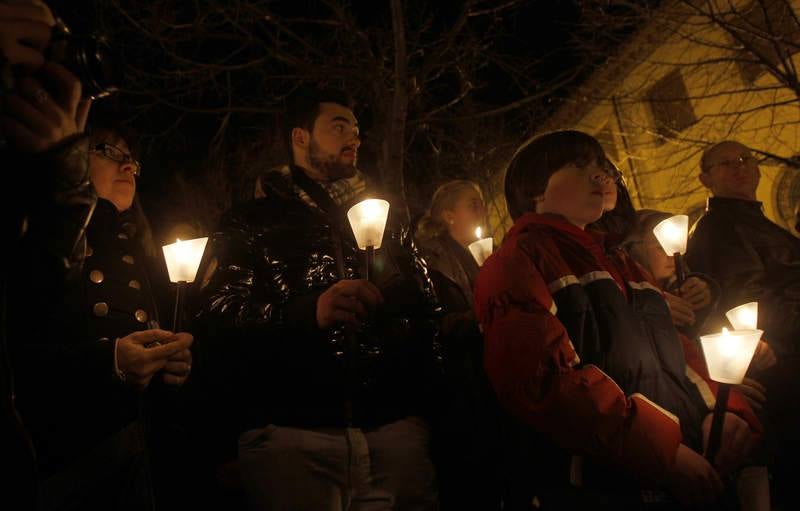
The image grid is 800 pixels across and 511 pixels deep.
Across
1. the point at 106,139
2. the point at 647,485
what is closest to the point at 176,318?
the point at 106,139

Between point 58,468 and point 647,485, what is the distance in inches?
79.9

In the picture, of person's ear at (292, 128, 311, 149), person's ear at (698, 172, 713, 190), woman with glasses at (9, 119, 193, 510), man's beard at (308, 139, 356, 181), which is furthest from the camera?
person's ear at (698, 172, 713, 190)

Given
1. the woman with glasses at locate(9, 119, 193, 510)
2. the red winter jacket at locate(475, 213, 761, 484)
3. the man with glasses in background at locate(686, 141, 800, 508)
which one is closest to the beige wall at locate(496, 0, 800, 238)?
the man with glasses in background at locate(686, 141, 800, 508)

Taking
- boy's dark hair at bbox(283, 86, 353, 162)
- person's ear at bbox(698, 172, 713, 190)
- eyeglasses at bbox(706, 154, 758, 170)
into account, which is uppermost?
boy's dark hair at bbox(283, 86, 353, 162)

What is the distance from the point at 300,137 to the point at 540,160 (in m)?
1.44

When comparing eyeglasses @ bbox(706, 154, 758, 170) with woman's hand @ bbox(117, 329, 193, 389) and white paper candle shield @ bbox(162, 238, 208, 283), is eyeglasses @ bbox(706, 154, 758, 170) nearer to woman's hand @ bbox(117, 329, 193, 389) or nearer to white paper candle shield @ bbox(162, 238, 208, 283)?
white paper candle shield @ bbox(162, 238, 208, 283)

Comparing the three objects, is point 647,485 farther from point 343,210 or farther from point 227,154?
point 227,154

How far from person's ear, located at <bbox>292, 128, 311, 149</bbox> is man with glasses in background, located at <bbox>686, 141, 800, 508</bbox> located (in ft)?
9.48

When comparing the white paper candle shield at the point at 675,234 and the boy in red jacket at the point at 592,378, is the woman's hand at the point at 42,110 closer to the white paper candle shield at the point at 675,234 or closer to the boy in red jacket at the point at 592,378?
the boy in red jacket at the point at 592,378

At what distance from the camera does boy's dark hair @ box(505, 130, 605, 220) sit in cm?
290

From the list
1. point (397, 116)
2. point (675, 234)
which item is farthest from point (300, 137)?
point (397, 116)

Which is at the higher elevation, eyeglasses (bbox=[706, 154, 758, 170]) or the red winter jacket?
eyeglasses (bbox=[706, 154, 758, 170])

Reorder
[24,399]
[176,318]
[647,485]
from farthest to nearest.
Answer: [176,318] < [647,485] < [24,399]

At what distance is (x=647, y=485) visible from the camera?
6.59ft
